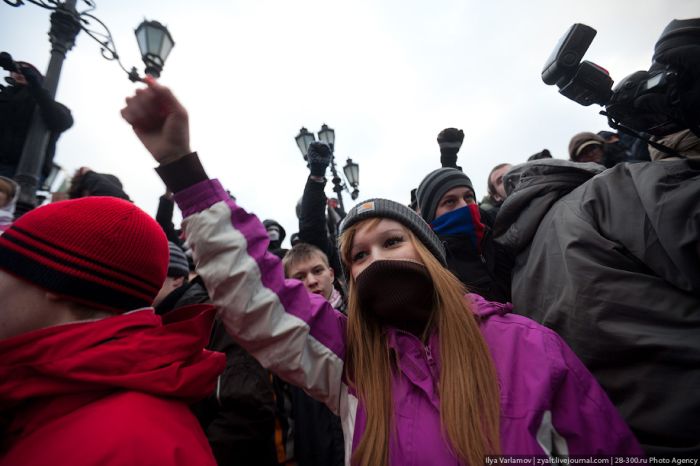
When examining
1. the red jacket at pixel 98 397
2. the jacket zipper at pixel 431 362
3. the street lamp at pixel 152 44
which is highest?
the street lamp at pixel 152 44

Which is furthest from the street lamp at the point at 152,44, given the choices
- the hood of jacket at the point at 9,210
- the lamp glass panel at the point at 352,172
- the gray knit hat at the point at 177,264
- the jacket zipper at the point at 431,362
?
the lamp glass panel at the point at 352,172

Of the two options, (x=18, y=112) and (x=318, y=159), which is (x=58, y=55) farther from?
(x=318, y=159)

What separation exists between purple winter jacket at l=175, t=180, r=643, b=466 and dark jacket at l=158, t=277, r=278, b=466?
0.84m

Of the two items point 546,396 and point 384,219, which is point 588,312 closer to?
point 546,396

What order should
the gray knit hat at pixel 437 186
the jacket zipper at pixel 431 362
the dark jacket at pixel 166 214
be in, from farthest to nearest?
the dark jacket at pixel 166 214, the gray knit hat at pixel 437 186, the jacket zipper at pixel 431 362

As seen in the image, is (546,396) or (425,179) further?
(425,179)

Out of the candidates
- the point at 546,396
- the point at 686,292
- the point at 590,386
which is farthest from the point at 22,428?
the point at 686,292

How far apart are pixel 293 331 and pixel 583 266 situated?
1.16 meters

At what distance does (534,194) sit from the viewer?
177cm

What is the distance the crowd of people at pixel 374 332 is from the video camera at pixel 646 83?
0.16 feet

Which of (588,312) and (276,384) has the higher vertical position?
(588,312)

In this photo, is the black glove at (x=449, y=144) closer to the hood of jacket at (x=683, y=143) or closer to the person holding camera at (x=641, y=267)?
the person holding camera at (x=641, y=267)

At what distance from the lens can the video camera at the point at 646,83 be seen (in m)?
1.47

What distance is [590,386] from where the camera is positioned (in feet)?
3.90
